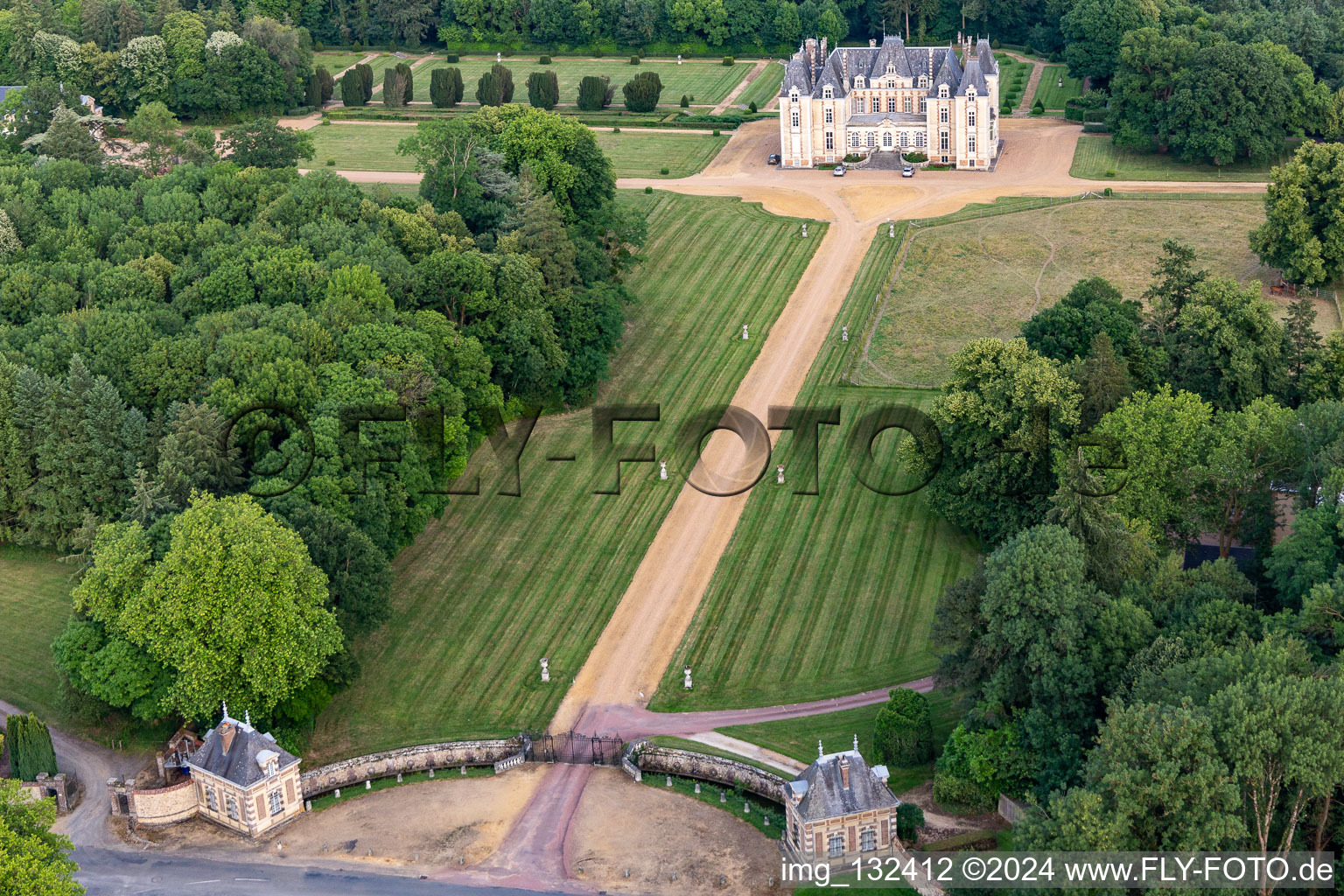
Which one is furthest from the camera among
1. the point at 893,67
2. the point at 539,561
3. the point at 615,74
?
the point at 615,74

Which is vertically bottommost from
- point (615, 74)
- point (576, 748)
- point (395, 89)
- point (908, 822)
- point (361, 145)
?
point (615, 74)

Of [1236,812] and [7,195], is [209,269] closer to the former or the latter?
[7,195]

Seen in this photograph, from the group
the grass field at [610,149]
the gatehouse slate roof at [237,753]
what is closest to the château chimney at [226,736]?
the gatehouse slate roof at [237,753]

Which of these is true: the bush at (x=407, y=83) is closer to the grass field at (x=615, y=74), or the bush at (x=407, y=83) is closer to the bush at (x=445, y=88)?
the grass field at (x=615, y=74)

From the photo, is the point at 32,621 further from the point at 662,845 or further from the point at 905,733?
the point at 905,733

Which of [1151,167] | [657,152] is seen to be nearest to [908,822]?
[1151,167]

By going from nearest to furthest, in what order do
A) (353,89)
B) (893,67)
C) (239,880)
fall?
(239,880) < (893,67) < (353,89)

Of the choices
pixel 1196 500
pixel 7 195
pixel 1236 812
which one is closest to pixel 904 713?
pixel 1236 812
